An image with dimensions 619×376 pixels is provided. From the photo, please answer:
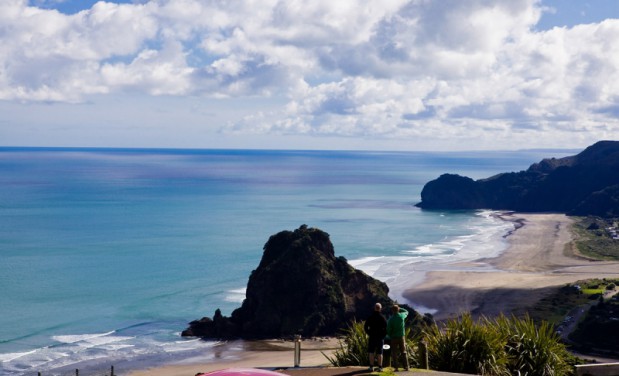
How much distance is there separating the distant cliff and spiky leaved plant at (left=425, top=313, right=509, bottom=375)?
451 ft

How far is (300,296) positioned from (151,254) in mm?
38434

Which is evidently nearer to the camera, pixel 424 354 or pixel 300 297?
pixel 424 354

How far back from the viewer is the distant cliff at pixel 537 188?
149000mm

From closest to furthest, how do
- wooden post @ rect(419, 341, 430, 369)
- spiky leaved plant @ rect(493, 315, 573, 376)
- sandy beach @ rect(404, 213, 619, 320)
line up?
wooden post @ rect(419, 341, 430, 369) < spiky leaved plant @ rect(493, 315, 573, 376) < sandy beach @ rect(404, 213, 619, 320)

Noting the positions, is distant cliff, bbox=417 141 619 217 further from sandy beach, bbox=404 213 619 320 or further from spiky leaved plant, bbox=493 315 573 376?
spiky leaved plant, bbox=493 315 573 376

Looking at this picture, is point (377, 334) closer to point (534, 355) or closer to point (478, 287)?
point (534, 355)

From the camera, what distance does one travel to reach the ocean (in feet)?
155

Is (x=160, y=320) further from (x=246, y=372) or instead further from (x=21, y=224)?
(x=21, y=224)

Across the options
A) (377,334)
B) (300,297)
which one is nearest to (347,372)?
(377,334)

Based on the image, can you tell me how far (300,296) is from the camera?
168 feet

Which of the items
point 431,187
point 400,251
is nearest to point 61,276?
point 400,251

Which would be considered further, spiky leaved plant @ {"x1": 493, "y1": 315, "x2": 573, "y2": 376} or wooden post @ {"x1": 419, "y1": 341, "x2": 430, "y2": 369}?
spiky leaved plant @ {"x1": 493, "y1": 315, "x2": 573, "y2": 376}

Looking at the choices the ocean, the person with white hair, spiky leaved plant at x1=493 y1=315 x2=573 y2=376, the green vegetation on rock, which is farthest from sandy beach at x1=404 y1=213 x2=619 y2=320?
the person with white hair

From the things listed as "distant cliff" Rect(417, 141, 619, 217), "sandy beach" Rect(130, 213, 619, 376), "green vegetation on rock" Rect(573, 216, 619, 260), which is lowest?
"sandy beach" Rect(130, 213, 619, 376)
